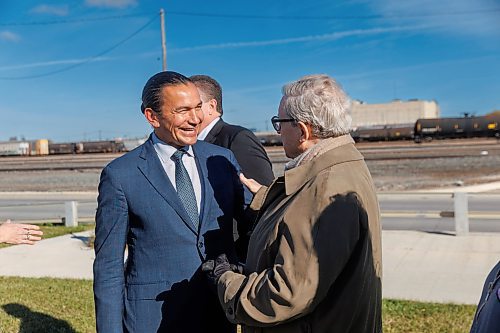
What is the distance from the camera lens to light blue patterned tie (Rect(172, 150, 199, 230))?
2688 mm

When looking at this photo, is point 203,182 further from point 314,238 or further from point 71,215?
point 71,215

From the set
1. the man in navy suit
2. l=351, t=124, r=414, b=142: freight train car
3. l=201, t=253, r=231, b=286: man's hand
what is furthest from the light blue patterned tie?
l=351, t=124, r=414, b=142: freight train car

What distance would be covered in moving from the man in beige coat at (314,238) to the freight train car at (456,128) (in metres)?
61.8

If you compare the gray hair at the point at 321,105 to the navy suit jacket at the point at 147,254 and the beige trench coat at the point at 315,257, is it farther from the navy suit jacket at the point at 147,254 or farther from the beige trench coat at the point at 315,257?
the navy suit jacket at the point at 147,254

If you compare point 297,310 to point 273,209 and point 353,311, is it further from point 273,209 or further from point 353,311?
point 273,209

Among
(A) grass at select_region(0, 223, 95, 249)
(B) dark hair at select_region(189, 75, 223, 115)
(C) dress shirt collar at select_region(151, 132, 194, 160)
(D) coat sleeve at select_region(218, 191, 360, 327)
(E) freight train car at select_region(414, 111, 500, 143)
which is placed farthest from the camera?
(E) freight train car at select_region(414, 111, 500, 143)

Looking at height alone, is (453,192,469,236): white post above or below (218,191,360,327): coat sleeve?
below

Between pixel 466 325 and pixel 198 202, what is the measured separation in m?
3.53

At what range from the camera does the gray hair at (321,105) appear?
226 centimetres

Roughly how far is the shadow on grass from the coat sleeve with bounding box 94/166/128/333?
3.13 meters

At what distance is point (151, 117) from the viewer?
271 cm

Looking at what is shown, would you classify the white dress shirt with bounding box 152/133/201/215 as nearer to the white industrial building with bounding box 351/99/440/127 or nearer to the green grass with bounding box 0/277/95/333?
the green grass with bounding box 0/277/95/333

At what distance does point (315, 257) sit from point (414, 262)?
6.58 meters

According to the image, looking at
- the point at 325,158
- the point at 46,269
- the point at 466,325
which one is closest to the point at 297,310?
the point at 325,158
